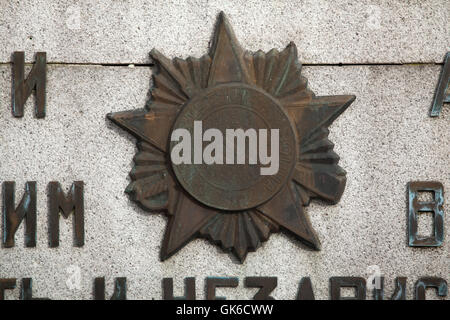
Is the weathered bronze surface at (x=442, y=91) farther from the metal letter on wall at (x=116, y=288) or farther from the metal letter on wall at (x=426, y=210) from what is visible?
the metal letter on wall at (x=116, y=288)

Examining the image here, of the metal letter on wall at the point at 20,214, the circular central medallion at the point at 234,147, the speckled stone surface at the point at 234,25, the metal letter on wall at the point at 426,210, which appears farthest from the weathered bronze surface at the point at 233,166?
the metal letter on wall at the point at 20,214

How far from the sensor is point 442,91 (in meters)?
3.60

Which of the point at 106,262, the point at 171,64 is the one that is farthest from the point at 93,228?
the point at 171,64

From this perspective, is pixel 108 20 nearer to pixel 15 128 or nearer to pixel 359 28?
pixel 15 128

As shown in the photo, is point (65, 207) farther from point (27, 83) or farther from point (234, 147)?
point (234, 147)

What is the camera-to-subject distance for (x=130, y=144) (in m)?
3.57

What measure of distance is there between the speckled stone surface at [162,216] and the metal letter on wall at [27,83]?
4 centimetres

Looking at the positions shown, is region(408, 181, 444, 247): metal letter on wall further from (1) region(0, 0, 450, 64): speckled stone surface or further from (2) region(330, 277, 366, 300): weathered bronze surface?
(1) region(0, 0, 450, 64): speckled stone surface

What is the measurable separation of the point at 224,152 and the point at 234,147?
0.06 metres

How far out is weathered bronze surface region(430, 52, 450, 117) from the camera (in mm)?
3590

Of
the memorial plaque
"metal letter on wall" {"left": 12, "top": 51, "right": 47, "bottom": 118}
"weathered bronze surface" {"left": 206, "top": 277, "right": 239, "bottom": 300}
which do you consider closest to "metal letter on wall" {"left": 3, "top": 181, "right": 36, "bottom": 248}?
the memorial plaque

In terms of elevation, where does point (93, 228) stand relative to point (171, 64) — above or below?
below

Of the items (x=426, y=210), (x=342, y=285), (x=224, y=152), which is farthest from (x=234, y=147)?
(x=426, y=210)

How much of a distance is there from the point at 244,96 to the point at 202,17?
20.7 inches
